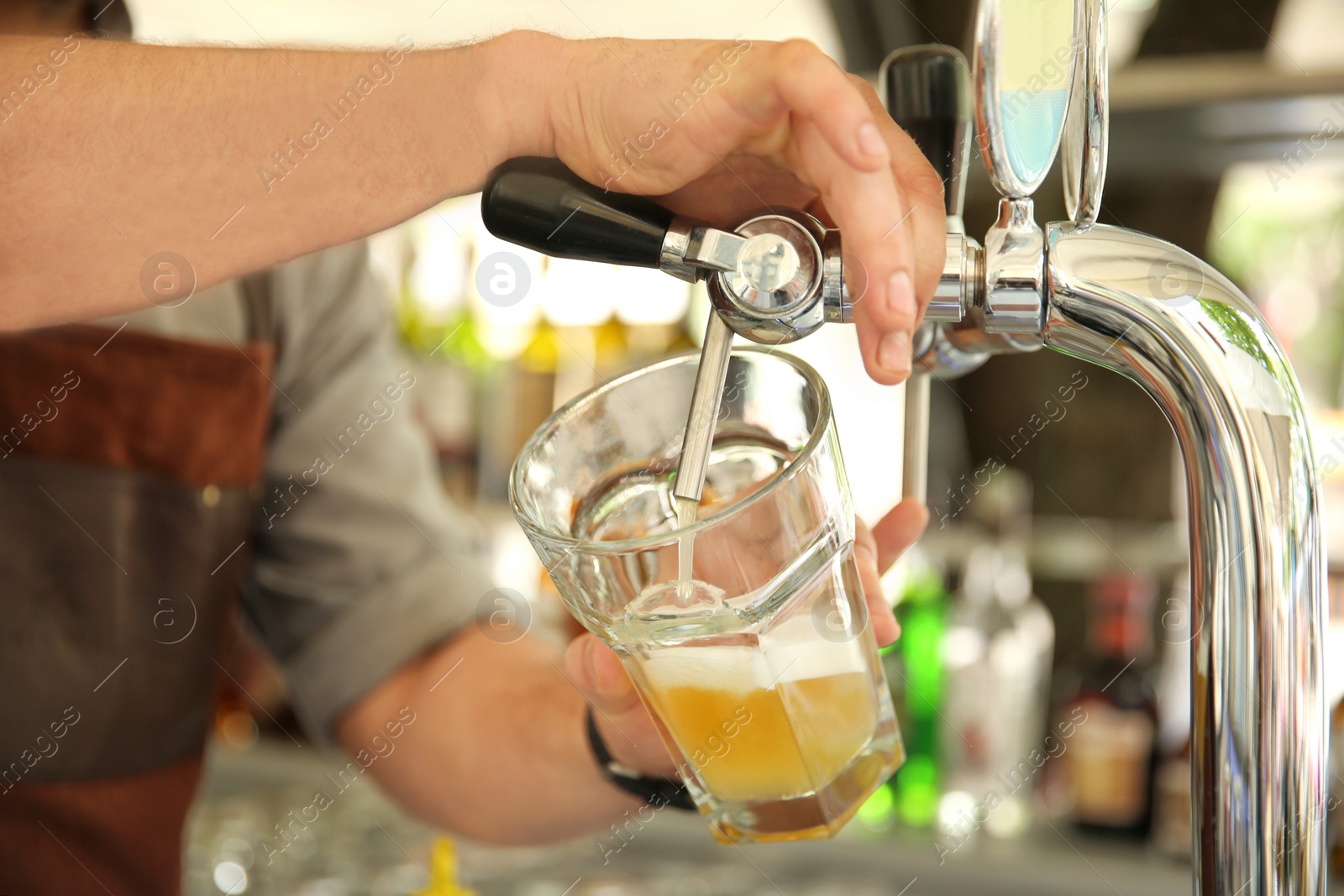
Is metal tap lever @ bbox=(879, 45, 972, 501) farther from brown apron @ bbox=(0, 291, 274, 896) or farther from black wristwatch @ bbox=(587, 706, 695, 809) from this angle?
brown apron @ bbox=(0, 291, 274, 896)

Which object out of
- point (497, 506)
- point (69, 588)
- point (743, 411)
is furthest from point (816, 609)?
point (497, 506)

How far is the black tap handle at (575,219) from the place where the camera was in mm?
392

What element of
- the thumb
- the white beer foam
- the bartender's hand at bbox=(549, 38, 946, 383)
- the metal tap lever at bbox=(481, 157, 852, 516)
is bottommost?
A: the thumb

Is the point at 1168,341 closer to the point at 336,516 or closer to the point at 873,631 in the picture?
the point at 873,631

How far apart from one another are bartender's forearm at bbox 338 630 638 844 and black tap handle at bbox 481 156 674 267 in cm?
53

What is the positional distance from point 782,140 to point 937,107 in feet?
0.22

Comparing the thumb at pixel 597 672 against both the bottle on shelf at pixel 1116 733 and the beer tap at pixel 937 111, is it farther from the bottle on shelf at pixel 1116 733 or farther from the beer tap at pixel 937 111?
the bottle on shelf at pixel 1116 733

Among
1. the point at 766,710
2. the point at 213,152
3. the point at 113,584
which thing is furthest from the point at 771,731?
the point at 113,584

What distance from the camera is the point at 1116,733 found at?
130cm

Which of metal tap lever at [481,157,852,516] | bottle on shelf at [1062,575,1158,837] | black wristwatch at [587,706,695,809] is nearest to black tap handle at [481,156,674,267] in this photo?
Result: metal tap lever at [481,157,852,516]

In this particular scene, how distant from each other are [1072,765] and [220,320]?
1.08 meters

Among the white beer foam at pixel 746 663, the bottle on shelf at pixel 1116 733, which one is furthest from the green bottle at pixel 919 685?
the white beer foam at pixel 746 663

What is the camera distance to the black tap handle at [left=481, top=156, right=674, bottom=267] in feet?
1.29

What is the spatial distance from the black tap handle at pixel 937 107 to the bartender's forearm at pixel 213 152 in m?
0.14
